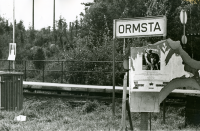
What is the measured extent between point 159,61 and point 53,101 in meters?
6.39

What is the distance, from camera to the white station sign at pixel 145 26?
5559mm

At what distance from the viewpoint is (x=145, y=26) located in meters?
5.71

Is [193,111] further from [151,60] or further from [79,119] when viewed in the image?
[79,119]

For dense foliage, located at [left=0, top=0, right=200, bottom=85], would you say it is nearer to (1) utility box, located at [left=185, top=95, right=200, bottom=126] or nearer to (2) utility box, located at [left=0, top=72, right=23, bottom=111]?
(1) utility box, located at [left=185, top=95, right=200, bottom=126]

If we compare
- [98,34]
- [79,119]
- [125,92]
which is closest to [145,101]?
[125,92]

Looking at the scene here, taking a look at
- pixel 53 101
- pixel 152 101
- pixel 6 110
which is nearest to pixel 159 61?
pixel 152 101

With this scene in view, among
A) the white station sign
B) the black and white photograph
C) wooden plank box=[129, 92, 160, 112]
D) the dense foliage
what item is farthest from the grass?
the dense foliage

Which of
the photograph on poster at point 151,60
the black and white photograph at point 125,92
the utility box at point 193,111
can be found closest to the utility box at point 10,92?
the black and white photograph at point 125,92

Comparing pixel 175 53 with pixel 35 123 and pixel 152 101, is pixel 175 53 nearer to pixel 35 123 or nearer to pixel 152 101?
pixel 152 101

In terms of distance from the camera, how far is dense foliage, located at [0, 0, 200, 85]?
15.9m

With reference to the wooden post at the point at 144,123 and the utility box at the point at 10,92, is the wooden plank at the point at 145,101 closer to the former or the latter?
the wooden post at the point at 144,123

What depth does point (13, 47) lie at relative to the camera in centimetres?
1234

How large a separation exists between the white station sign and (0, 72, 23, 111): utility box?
12.6 ft

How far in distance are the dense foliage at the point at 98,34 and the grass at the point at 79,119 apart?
4250 millimetres
